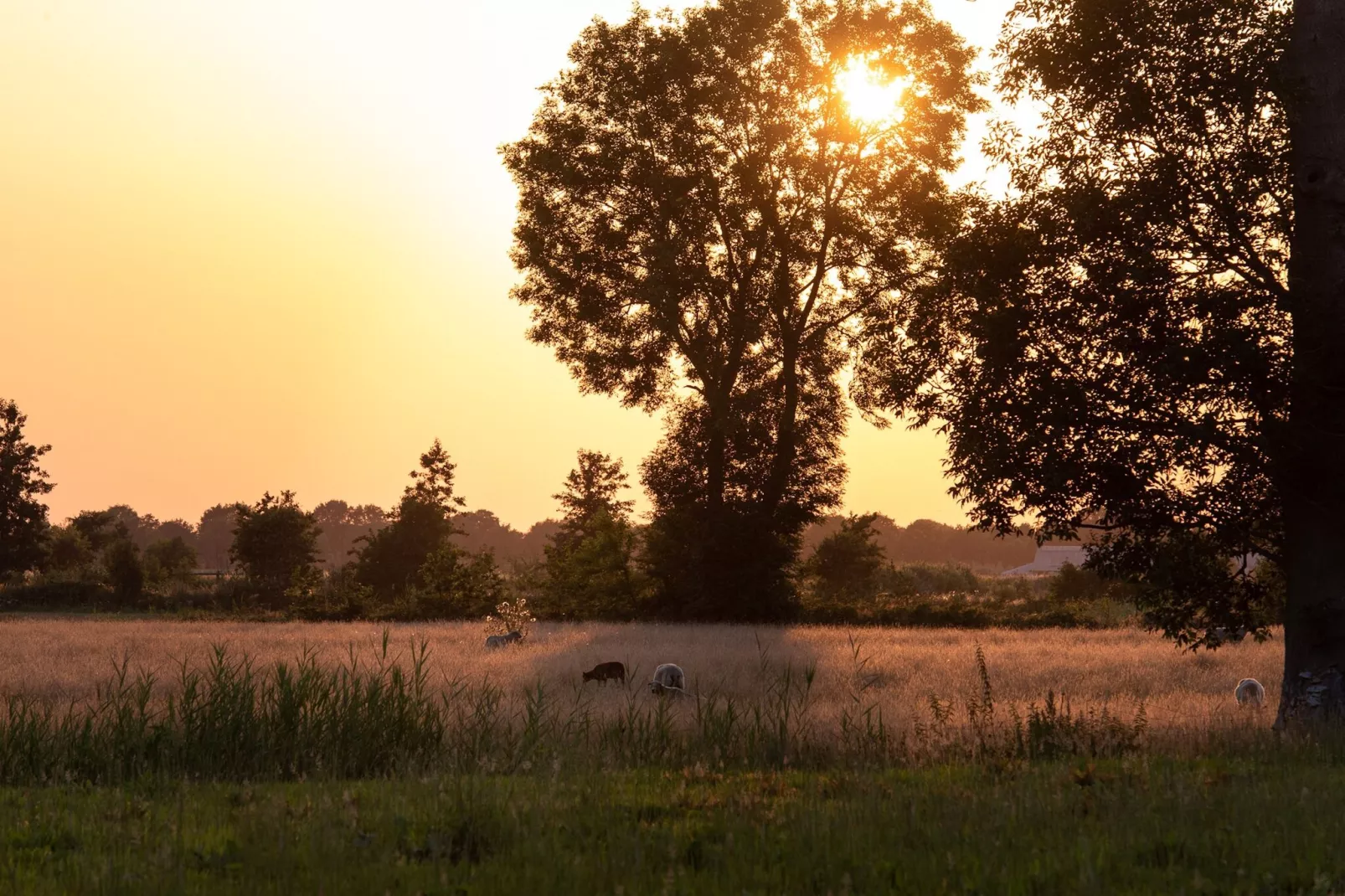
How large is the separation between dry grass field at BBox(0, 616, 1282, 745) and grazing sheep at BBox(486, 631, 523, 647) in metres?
0.56

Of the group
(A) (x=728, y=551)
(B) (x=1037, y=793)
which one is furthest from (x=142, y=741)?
(A) (x=728, y=551)

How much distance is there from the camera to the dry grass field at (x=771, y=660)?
1812cm

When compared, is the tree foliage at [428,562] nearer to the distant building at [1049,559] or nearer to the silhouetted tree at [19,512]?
the silhouetted tree at [19,512]

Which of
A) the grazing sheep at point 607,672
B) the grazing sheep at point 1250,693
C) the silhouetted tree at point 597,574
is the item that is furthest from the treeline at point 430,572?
the grazing sheep at point 1250,693

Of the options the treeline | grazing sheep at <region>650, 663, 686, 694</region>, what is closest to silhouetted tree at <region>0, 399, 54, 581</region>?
the treeline

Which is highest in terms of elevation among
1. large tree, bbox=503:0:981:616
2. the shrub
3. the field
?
large tree, bbox=503:0:981:616

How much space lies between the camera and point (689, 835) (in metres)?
7.46

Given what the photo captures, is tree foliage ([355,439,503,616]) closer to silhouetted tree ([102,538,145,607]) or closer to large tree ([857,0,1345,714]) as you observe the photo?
silhouetted tree ([102,538,145,607])

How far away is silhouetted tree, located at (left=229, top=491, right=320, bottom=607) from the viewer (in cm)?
5512

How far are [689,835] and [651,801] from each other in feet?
3.35

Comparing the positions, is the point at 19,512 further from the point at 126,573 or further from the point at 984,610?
the point at 984,610

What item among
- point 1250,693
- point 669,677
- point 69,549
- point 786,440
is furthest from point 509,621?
point 69,549

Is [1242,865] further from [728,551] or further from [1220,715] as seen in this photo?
[728,551]

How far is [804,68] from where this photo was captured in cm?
3862
